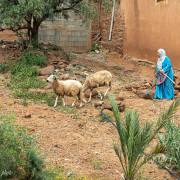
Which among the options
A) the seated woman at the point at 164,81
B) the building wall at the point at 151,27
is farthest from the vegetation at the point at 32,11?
the seated woman at the point at 164,81

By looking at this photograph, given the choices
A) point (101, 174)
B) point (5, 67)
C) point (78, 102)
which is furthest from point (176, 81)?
point (101, 174)

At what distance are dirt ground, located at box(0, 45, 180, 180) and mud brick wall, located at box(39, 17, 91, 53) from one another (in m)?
6.05

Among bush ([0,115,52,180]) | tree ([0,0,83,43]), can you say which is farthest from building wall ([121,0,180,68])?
bush ([0,115,52,180])

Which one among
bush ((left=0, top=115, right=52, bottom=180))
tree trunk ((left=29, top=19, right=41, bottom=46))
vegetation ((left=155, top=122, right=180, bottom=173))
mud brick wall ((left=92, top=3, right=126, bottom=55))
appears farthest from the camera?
mud brick wall ((left=92, top=3, right=126, bottom=55))

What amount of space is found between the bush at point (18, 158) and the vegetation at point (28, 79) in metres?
3.89

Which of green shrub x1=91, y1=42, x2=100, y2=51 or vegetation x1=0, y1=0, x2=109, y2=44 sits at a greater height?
vegetation x1=0, y1=0, x2=109, y2=44

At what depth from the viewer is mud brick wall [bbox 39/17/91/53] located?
19.5 m

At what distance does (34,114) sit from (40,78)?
3109 millimetres

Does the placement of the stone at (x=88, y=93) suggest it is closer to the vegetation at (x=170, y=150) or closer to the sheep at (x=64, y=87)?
the sheep at (x=64, y=87)

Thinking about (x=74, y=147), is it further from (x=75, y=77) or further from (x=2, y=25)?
(x=2, y=25)

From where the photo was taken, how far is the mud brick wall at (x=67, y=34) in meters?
19.5

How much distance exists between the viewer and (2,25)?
14836 mm

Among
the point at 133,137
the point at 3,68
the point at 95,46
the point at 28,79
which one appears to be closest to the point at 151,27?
the point at 95,46

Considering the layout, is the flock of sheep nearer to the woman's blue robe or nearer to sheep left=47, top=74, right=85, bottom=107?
sheep left=47, top=74, right=85, bottom=107
